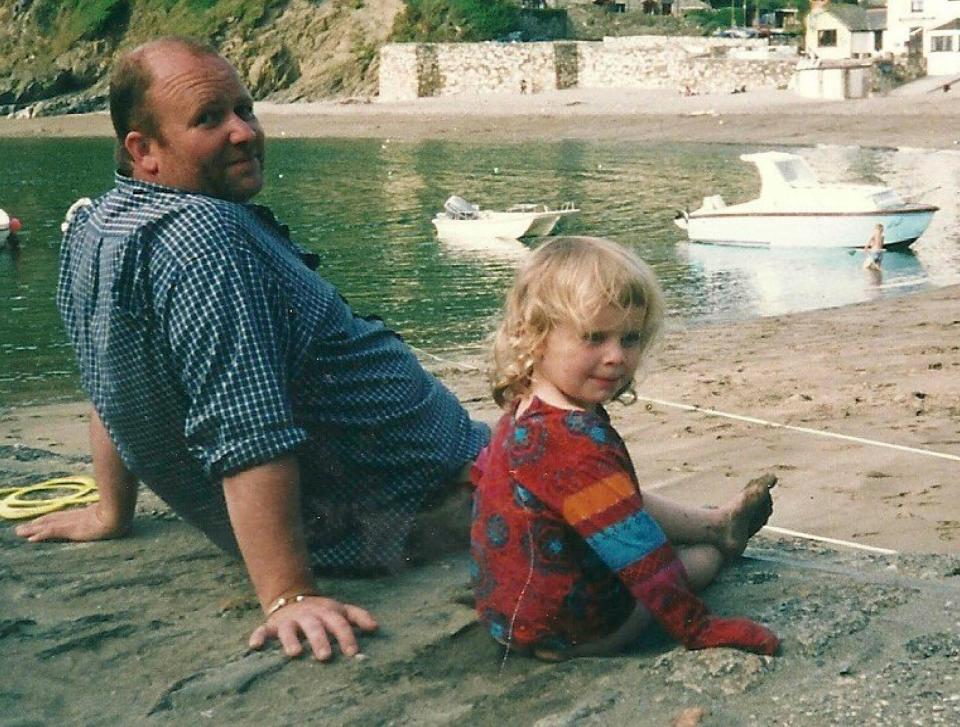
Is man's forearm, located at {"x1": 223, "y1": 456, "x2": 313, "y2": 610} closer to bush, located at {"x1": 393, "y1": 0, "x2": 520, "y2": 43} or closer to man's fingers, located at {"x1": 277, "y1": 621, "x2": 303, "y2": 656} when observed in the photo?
man's fingers, located at {"x1": 277, "y1": 621, "x2": 303, "y2": 656}

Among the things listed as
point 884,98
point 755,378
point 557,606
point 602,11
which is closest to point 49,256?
point 755,378

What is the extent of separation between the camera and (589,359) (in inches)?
130

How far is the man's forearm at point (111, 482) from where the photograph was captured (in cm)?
428

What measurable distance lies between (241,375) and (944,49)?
219 ft

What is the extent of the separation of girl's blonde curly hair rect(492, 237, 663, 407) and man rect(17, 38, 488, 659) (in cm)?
52

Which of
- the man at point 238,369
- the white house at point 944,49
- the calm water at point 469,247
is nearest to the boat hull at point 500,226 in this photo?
the calm water at point 469,247

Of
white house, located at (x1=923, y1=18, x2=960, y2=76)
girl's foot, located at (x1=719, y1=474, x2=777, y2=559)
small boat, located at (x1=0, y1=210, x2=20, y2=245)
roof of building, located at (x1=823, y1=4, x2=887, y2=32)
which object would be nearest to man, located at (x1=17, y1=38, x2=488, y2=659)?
girl's foot, located at (x1=719, y1=474, x2=777, y2=559)

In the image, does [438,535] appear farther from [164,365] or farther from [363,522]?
[164,365]

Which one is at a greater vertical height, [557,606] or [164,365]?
[164,365]

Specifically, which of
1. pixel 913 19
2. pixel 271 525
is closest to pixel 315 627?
pixel 271 525

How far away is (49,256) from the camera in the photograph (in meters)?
28.3

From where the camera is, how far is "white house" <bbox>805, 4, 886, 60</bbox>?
72938 millimetres

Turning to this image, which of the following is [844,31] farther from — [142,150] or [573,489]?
[573,489]

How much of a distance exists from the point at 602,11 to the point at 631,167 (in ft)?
143
